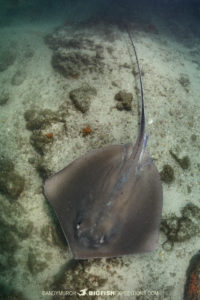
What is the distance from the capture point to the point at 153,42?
30.1ft

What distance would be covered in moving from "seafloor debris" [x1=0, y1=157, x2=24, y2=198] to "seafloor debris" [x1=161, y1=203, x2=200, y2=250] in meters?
3.60

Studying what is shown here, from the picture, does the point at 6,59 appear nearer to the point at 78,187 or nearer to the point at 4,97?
the point at 4,97

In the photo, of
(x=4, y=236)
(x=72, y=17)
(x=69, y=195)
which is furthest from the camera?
(x=72, y=17)

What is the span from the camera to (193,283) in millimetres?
4191

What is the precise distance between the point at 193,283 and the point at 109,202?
8.83ft

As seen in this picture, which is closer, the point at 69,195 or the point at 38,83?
the point at 69,195

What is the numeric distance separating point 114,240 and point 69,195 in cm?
111

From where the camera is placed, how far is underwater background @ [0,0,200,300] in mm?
4344

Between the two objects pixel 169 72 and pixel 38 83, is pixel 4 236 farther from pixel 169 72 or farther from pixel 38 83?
pixel 169 72

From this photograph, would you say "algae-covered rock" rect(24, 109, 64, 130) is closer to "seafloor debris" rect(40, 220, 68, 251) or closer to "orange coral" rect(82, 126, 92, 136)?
"orange coral" rect(82, 126, 92, 136)

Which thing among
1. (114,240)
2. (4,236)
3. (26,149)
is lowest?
(4,236)

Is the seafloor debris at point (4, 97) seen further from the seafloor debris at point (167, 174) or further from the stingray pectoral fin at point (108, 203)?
the seafloor debris at point (167, 174)

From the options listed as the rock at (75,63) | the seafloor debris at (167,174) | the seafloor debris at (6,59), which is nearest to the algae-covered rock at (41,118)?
the rock at (75,63)

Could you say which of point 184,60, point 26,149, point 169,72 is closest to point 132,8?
point 184,60
